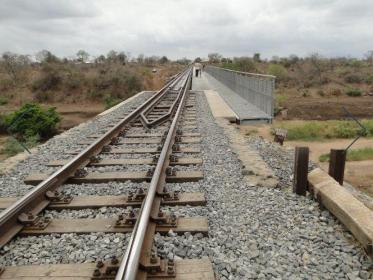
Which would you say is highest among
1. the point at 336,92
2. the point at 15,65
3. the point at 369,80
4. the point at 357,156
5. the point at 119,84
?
the point at 15,65

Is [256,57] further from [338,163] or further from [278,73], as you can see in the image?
[338,163]

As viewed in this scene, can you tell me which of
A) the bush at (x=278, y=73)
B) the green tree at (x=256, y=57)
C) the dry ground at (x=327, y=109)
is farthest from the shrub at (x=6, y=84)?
the green tree at (x=256, y=57)

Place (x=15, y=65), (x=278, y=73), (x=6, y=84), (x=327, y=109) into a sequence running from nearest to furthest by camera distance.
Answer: (x=327, y=109) < (x=6, y=84) < (x=278, y=73) < (x=15, y=65)

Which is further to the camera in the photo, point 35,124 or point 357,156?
point 35,124

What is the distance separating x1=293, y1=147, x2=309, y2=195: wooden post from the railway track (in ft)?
3.98

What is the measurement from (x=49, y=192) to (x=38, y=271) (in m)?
1.60

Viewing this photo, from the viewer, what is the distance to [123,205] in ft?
14.7

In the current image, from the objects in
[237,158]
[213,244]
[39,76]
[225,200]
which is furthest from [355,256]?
[39,76]

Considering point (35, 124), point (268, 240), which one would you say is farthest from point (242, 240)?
point (35, 124)

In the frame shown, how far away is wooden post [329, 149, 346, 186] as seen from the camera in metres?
5.48

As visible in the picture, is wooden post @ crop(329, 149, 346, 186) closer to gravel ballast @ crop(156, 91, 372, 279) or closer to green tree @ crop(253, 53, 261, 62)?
gravel ballast @ crop(156, 91, 372, 279)

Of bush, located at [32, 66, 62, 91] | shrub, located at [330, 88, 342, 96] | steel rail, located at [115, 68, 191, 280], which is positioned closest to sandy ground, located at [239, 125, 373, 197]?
steel rail, located at [115, 68, 191, 280]

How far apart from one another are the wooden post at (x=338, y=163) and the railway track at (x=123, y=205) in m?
1.79

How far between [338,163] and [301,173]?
2.73ft
